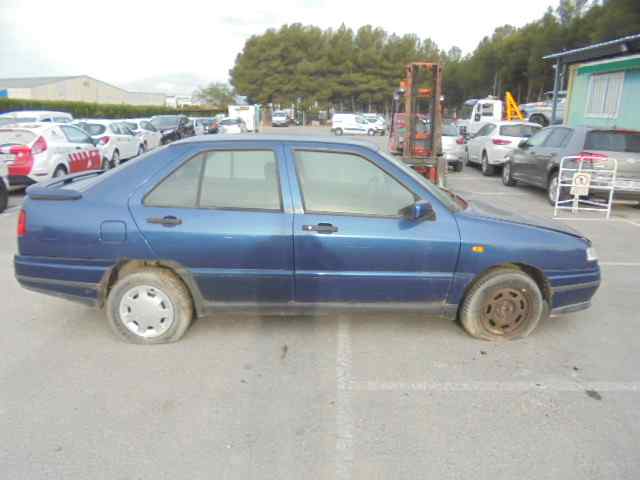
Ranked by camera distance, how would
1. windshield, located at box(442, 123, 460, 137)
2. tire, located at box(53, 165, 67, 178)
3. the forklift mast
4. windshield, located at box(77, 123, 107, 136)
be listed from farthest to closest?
windshield, located at box(442, 123, 460, 137), windshield, located at box(77, 123, 107, 136), the forklift mast, tire, located at box(53, 165, 67, 178)

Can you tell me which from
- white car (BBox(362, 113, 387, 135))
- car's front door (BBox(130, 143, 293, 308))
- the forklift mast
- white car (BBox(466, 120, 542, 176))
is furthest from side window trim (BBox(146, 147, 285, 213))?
white car (BBox(362, 113, 387, 135))

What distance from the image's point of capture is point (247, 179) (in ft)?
12.2

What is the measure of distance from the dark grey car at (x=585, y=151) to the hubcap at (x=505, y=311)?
639 cm

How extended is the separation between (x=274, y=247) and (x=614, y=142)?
818cm

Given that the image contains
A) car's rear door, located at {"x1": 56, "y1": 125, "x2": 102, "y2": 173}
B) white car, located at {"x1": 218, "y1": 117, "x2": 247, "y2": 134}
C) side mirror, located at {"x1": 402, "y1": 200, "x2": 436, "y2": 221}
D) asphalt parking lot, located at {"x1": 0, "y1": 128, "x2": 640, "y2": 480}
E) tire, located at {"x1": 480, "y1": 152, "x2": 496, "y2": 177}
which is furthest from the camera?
white car, located at {"x1": 218, "y1": 117, "x2": 247, "y2": 134}

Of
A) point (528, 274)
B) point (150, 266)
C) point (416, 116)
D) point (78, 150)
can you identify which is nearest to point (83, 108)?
point (78, 150)

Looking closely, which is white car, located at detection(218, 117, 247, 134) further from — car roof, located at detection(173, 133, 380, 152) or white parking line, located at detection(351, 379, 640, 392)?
white parking line, located at detection(351, 379, 640, 392)

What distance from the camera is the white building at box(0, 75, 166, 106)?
2467 inches

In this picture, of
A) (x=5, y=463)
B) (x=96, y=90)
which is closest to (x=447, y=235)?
(x=5, y=463)

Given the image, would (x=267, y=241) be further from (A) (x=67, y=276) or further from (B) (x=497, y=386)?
(B) (x=497, y=386)

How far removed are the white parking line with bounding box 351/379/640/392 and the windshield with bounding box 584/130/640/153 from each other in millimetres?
7003

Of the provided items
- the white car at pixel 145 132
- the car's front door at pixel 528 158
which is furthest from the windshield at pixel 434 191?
the white car at pixel 145 132

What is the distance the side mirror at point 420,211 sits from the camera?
3554 millimetres

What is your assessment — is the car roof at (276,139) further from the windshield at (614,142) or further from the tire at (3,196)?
the windshield at (614,142)
